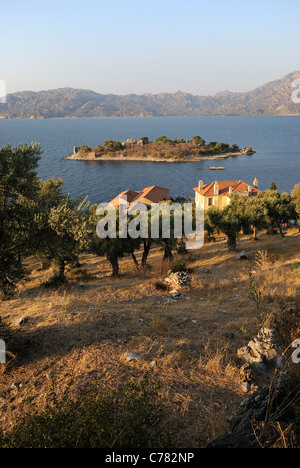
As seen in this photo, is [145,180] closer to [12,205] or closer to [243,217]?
[243,217]

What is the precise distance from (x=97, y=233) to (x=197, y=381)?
732 inches

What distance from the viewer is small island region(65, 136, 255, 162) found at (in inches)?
5960

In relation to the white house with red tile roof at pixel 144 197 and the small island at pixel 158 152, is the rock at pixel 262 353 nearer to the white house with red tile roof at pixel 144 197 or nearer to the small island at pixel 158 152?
the white house with red tile roof at pixel 144 197

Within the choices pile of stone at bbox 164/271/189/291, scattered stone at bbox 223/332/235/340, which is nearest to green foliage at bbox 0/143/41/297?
scattered stone at bbox 223/332/235/340

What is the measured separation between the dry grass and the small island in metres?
138

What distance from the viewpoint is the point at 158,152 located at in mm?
154125

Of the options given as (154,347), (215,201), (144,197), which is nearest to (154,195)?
(144,197)

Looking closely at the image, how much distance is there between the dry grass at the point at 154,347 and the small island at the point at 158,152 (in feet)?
454

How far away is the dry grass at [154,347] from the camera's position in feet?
22.6

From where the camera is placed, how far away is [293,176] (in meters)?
115

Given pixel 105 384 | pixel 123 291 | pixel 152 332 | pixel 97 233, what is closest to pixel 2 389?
pixel 105 384

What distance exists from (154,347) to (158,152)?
15167 cm
